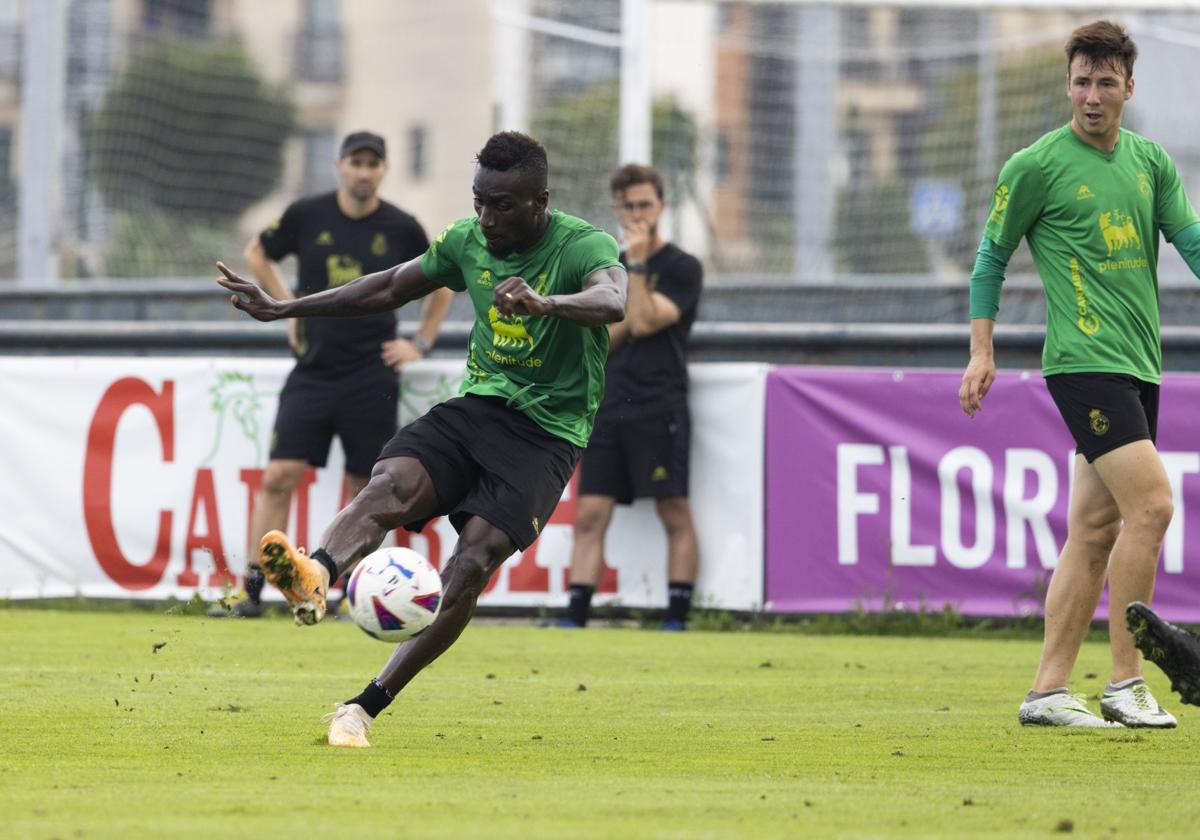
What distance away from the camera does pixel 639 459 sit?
36.0 ft

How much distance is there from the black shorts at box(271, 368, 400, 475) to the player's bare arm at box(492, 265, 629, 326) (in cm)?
489

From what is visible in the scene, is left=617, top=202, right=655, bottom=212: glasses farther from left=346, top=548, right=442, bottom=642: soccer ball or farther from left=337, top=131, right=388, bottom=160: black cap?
left=346, top=548, right=442, bottom=642: soccer ball

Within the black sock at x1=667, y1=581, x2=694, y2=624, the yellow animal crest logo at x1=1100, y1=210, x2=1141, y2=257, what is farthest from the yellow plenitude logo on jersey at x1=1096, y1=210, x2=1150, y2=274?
the black sock at x1=667, y1=581, x2=694, y2=624

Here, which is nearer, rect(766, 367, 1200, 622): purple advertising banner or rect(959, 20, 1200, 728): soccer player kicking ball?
rect(959, 20, 1200, 728): soccer player kicking ball

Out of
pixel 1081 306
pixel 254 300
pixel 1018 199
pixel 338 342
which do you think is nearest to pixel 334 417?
pixel 338 342

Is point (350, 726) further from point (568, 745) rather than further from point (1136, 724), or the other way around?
point (1136, 724)

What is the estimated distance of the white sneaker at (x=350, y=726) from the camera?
20.3 feet

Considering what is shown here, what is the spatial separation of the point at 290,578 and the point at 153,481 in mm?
6304

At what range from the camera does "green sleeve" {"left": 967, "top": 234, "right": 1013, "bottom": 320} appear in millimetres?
7062

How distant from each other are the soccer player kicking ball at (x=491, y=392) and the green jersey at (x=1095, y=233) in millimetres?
1581

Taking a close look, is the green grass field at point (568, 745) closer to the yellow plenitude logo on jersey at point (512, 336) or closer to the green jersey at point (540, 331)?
the green jersey at point (540, 331)

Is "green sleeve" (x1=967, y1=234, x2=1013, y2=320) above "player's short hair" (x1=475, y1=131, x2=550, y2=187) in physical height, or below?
below

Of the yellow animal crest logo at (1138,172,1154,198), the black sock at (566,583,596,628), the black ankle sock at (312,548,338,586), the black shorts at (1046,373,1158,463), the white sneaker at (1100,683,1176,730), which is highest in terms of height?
the yellow animal crest logo at (1138,172,1154,198)

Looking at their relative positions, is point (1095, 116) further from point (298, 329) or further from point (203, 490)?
point (203, 490)
